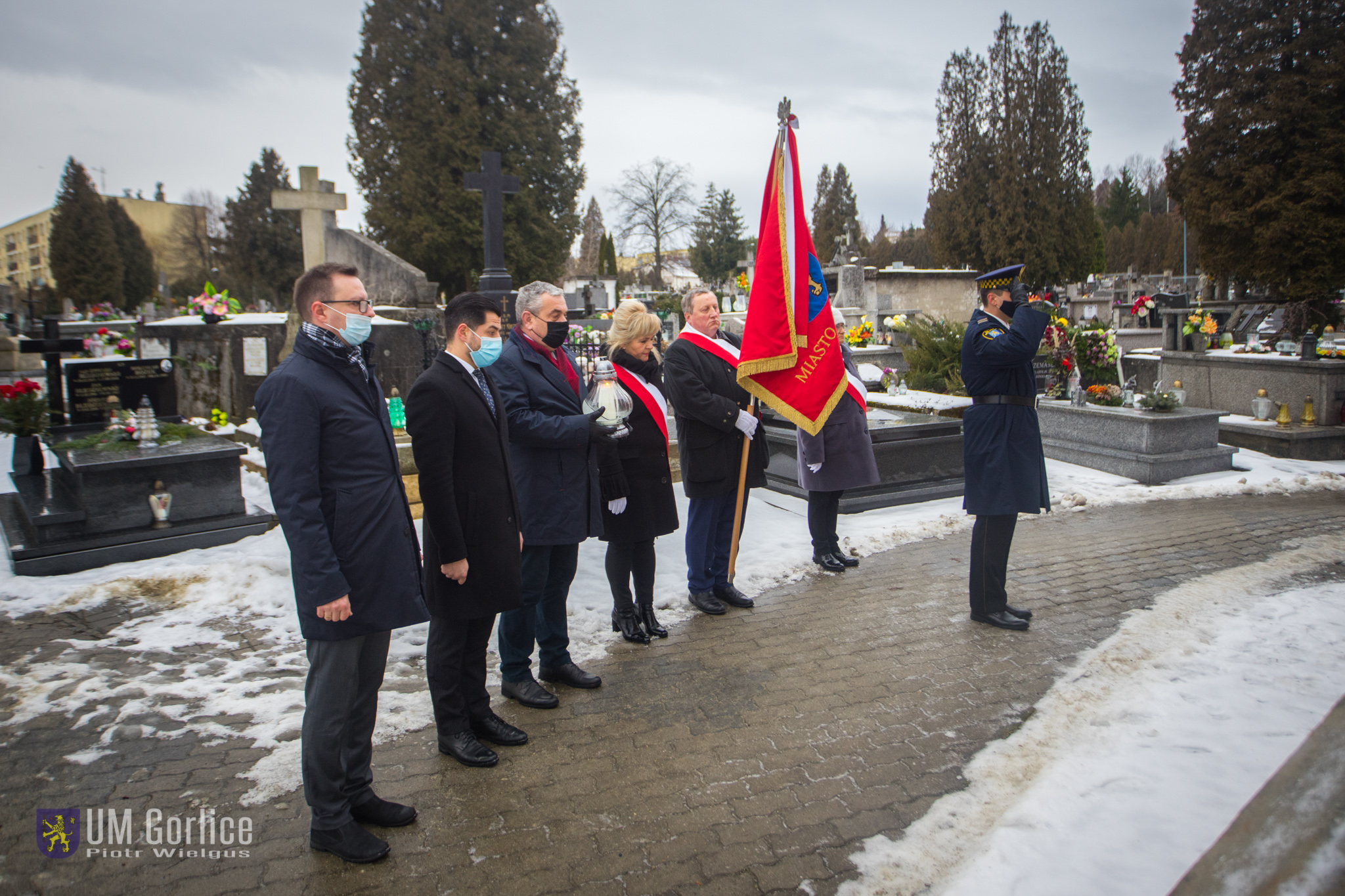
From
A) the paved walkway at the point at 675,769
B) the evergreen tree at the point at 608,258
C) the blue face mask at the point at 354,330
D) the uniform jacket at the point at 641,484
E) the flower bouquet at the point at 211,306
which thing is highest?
the evergreen tree at the point at 608,258

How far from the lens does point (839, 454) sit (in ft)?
18.1

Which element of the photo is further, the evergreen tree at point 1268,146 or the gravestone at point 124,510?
the evergreen tree at point 1268,146

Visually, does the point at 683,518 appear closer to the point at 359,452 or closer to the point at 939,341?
the point at 359,452

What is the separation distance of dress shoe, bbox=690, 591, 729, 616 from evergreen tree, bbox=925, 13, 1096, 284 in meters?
28.0

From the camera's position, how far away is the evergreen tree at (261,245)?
3005 centimetres

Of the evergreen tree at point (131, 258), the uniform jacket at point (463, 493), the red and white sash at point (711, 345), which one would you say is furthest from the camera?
the evergreen tree at point (131, 258)

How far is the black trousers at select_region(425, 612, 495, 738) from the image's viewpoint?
307 cm

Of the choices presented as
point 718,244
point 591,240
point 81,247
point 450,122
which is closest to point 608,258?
point 718,244

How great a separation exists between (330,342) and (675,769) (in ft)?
6.59

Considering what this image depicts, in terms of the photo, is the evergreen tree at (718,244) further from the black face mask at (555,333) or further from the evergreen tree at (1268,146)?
the black face mask at (555,333)

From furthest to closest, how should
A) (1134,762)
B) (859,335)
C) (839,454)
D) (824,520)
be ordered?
1. (859,335)
2. (824,520)
3. (839,454)
4. (1134,762)

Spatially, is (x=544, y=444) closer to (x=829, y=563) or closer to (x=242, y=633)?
(x=242, y=633)

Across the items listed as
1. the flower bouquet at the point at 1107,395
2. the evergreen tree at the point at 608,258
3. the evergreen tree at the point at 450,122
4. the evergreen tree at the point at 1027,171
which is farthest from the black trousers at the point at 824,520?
the evergreen tree at the point at 608,258

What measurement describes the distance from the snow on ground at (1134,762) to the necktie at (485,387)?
205 centimetres
